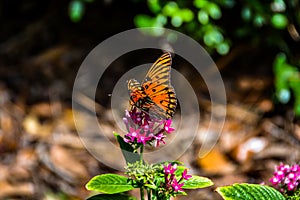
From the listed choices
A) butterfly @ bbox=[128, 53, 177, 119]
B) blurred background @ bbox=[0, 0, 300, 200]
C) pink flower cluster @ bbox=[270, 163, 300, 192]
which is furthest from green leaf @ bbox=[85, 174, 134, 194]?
blurred background @ bbox=[0, 0, 300, 200]

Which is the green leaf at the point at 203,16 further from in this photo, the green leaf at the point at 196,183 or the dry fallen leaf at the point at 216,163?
the green leaf at the point at 196,183

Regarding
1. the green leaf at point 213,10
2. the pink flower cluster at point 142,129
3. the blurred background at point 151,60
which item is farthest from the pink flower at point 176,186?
the green leaf at point 213,10

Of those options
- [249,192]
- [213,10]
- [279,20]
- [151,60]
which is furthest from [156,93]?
[151,60]

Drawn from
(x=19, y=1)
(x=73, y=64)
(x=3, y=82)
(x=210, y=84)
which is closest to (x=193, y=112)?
(x=210, y=84)

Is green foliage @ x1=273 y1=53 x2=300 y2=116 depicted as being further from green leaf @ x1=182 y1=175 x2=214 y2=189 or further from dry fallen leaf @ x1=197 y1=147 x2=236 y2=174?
green leaf @ x1=182 y1=175 x2=214 y2=189

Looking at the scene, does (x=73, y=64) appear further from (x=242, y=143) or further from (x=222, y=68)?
(x=242, y=143)
